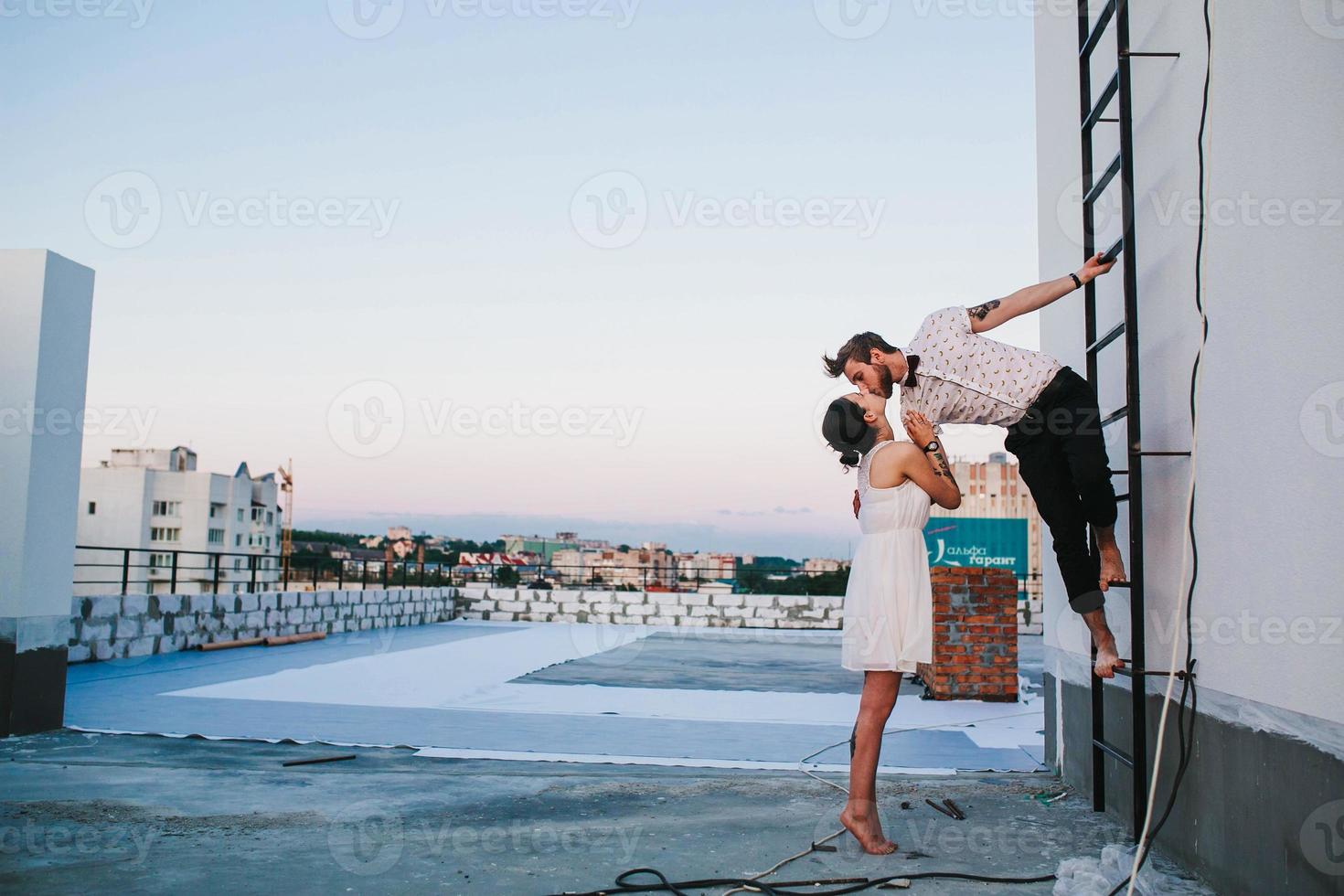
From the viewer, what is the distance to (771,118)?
932cm

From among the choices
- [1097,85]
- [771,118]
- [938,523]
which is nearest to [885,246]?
[771,118]

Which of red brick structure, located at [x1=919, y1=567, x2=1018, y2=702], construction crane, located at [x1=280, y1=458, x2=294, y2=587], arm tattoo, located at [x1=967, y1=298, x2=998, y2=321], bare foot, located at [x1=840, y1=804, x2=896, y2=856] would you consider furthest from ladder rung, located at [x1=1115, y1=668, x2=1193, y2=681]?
construction crane, located at [x1=280, y1=458, x2=294, y2=587]

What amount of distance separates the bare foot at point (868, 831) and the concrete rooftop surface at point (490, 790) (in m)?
0.05

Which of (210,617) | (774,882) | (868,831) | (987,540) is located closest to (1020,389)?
(868,831)

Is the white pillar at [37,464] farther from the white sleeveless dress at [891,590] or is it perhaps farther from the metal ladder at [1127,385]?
the metal ladder at [1127,385]

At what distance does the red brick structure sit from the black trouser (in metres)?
3.61

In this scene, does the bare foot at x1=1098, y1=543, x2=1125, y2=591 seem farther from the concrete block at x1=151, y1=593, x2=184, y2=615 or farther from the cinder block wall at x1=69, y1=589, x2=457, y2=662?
the concrete block at x1=151, y1=593, x2=184, y2=615

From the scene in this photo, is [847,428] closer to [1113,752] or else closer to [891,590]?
[891,590]

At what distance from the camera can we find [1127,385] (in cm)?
258

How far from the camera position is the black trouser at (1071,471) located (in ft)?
8.88

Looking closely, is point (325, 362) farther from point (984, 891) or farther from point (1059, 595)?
point (984, 891)

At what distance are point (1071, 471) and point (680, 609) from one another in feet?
43.0

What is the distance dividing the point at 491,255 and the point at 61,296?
26.1 feet

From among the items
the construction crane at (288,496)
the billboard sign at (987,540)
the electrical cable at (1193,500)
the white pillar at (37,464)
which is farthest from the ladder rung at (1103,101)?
the construction crane at (288,496)
